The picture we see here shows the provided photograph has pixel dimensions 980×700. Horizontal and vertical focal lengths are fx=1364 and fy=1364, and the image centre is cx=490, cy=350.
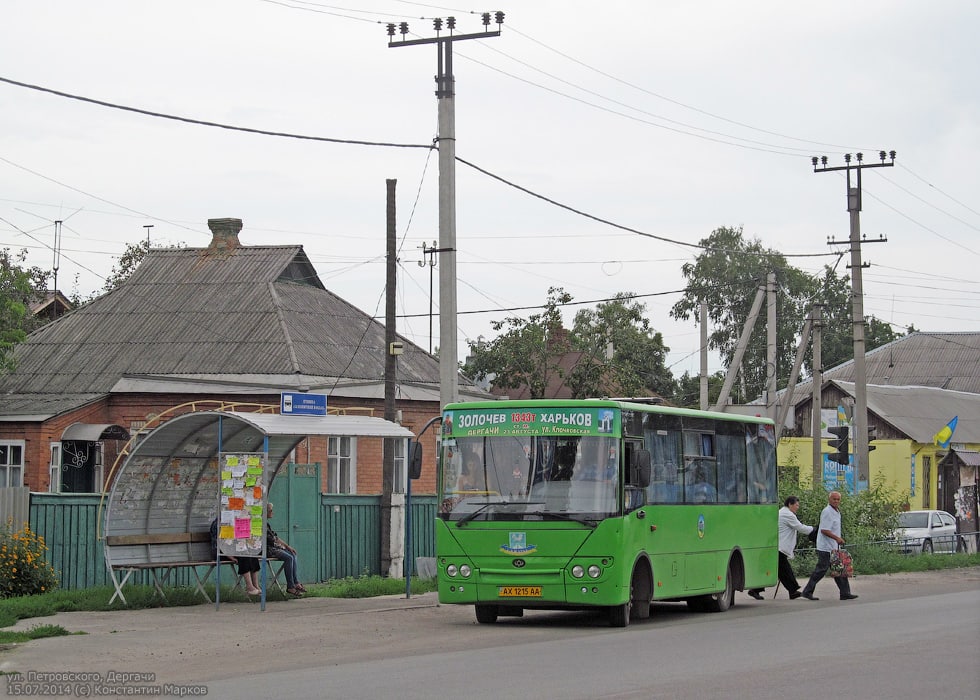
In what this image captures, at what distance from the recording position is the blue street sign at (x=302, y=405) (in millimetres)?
18542

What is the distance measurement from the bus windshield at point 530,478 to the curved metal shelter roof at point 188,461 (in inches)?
84.7

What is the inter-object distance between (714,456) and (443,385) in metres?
4.83

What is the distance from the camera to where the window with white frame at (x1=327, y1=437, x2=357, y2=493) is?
35.2 meters

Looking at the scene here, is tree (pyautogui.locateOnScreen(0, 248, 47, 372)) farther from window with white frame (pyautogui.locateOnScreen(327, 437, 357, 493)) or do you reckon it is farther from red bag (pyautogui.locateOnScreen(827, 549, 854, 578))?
red bag (pyautogui.locateOnScreen(827, 549, 854, 578))

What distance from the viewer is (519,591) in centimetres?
1650

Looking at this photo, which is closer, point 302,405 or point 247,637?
point 247,637

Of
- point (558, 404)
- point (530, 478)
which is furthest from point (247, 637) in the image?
point (558, 404)

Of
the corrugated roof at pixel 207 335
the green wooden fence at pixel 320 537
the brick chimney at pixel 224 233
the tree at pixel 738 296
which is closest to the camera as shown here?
the green wooden fence at pixel 320 537

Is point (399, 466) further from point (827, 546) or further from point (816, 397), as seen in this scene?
point (827, 546)

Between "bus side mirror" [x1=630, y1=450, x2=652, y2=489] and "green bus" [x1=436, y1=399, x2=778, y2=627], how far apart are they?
2 cm

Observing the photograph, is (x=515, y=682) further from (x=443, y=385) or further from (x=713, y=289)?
(x=713, y=289)

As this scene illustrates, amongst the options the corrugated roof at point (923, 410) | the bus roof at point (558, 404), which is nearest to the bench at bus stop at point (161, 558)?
the bus roof at point (558, 404)

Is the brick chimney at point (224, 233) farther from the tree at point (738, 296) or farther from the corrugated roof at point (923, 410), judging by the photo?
the tree at point (738, 296)

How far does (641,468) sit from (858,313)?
24206 mm
